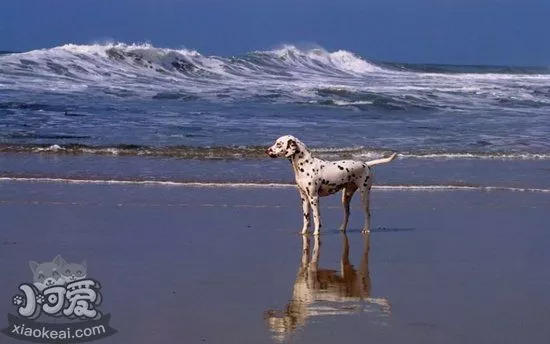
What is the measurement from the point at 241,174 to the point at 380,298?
7990 mm

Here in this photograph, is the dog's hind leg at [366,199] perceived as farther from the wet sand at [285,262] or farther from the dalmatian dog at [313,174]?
the wet sand at [285,262]

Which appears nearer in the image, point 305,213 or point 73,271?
point 73,271

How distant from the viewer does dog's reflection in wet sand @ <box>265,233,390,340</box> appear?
694cm

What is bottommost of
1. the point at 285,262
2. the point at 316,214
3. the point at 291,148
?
the point at 285,262

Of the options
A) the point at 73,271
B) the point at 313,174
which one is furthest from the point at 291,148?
the point at 73,271

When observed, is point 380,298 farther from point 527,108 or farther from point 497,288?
point 527,108

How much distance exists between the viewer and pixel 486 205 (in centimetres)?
1264

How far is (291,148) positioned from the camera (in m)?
10.4

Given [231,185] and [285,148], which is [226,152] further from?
[285,148]
